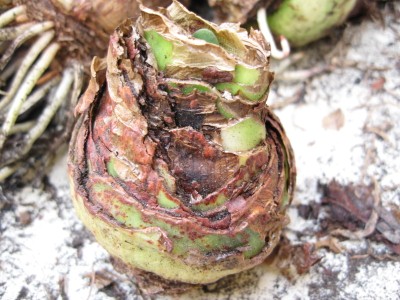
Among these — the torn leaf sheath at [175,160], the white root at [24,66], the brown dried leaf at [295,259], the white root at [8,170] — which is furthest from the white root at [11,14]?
the brown dried leaf at [295,259]

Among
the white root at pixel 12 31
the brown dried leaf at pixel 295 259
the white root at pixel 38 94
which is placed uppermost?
the white root at pixel 12 31

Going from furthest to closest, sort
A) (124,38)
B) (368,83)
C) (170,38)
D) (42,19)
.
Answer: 1. (368,83)
2. (42,19)
3. (124,38)
4. (170,38)

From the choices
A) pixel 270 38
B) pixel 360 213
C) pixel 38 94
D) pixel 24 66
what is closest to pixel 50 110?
pixel 38 94

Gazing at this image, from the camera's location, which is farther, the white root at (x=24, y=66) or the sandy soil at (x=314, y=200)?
the white root at (x=24, y=66)

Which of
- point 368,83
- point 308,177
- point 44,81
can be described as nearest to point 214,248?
point 308,177

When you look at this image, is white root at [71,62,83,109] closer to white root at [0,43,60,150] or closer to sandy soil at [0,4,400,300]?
white root at [0,43,60,150]

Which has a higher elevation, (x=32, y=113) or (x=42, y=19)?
(x=42, y=19)

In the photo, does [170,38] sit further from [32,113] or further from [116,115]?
[32,113]

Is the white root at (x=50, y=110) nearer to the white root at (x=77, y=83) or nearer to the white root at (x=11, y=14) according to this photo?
the white root at (x=77, y=83)
